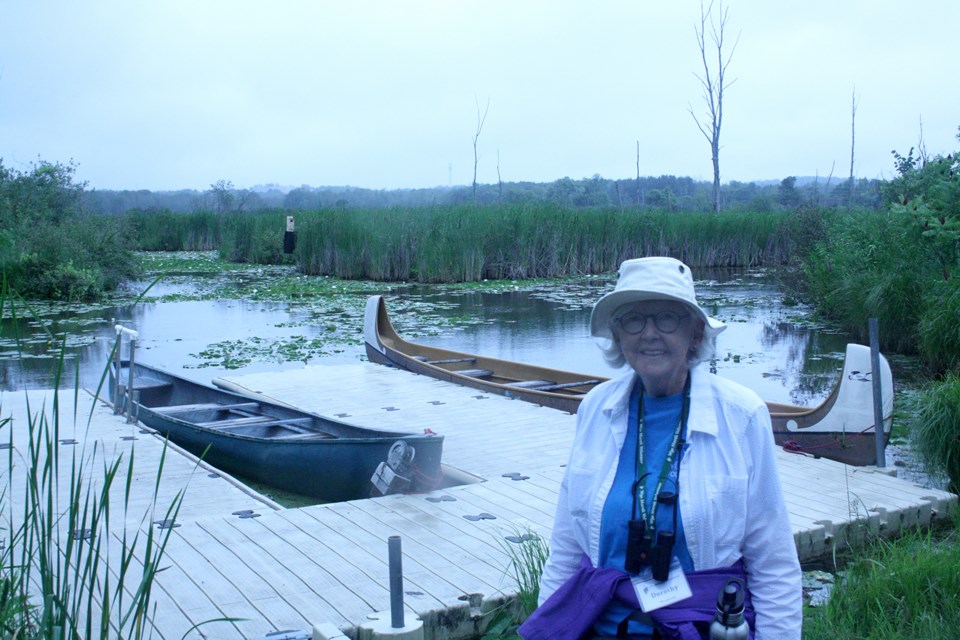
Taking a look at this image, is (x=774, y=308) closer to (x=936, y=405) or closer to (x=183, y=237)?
(x=936, y=405)

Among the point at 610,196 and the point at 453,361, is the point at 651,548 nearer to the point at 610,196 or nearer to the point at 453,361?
the point at 453,361

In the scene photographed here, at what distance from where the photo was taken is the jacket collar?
1.95m

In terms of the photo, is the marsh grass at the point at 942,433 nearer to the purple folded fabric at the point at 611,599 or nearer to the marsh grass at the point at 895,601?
the marsh grass at the point at 895,601

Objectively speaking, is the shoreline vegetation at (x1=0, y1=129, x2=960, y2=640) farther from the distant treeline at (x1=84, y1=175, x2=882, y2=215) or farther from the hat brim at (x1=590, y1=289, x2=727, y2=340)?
the distant treeline at (x1=84, y1=175, x2=882, y2=215)

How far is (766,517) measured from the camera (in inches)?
76.7

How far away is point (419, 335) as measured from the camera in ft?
43.1

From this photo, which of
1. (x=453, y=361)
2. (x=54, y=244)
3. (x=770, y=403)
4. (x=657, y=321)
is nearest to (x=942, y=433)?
(x=770, y=403)

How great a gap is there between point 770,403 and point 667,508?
4471mm

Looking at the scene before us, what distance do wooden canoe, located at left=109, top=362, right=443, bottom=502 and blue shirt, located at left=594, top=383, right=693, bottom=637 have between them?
2874 millimetres

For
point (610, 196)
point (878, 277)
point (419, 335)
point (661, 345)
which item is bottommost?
point (419, 335)

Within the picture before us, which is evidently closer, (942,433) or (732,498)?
(732,498)

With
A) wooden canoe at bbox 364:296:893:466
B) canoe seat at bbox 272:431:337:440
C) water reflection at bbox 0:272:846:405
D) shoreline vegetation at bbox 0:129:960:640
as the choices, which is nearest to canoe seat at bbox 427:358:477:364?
wooden canoe at bbox 364:296:893:466

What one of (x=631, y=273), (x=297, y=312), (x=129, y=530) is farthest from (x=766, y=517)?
(x=297, y=312)

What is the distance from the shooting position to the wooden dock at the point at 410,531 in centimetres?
340
